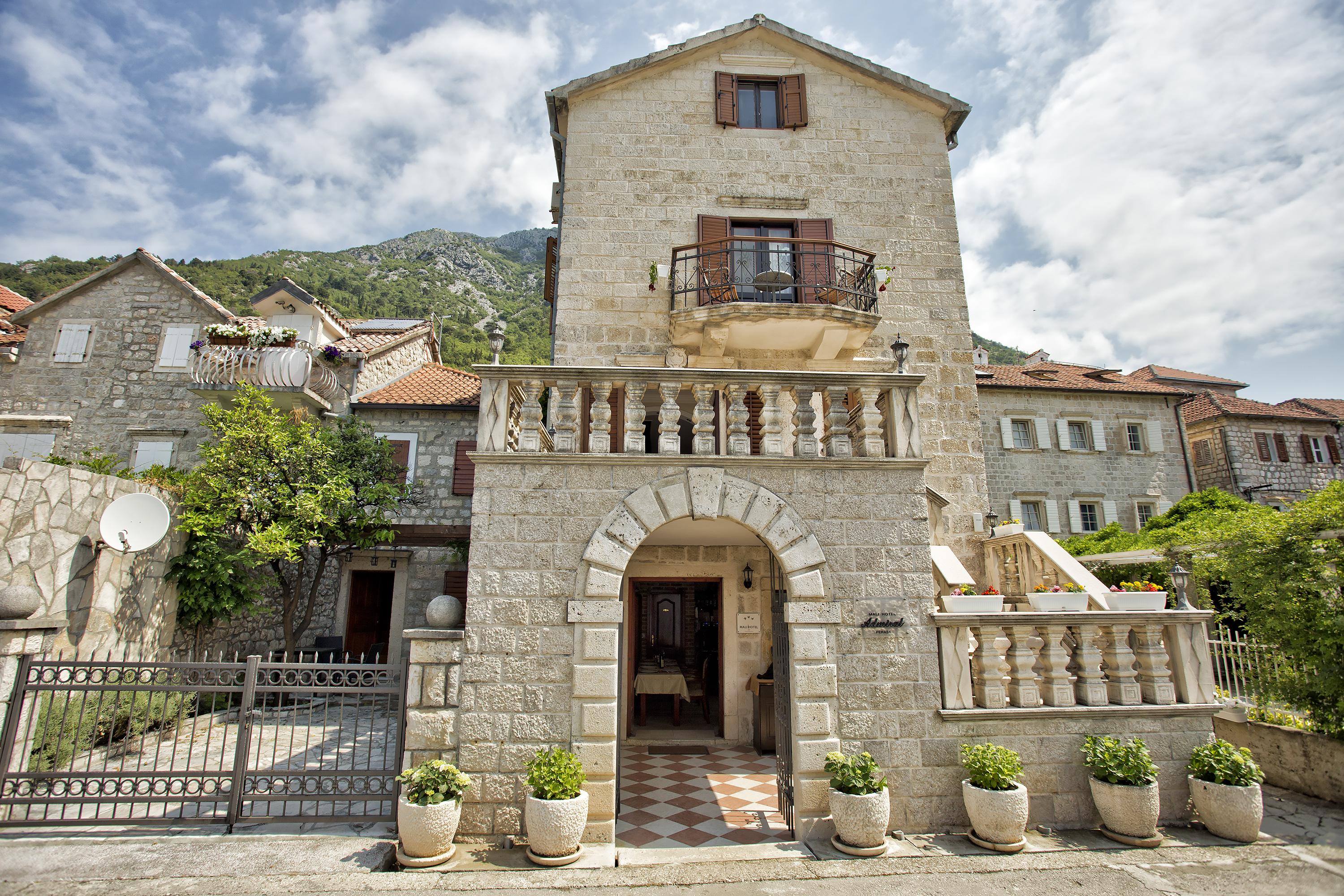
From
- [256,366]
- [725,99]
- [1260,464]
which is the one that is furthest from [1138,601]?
[1260,464]

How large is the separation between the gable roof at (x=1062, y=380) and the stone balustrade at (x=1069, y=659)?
547 inches

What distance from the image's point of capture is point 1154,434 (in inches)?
776

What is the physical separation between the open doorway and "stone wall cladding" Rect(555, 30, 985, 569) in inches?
178

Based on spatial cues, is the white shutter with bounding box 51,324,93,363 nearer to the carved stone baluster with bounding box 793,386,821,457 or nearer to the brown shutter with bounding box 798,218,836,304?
the brown shutter with bounding box 798,218,836,304

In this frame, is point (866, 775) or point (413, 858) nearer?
point (413, 858)

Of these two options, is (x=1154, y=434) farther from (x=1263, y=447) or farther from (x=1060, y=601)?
(x=1060, y=601)

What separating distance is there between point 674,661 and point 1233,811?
1098 centimetres

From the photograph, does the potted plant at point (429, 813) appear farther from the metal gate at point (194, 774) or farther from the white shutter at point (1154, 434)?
the white shutter at point (1154, 434)

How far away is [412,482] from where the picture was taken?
1479 cm

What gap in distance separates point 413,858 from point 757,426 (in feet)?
23.5

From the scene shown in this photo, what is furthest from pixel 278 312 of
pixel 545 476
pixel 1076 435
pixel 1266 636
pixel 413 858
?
pixel 1076 435

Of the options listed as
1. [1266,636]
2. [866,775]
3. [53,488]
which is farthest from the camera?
[53,488]

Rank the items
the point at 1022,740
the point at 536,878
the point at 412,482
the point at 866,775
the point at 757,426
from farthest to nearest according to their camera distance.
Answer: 1. the point at 412,482
2. the point at 757,426
3. the point at 1022,740
4. the point at 866,775
5. the point at 536,878

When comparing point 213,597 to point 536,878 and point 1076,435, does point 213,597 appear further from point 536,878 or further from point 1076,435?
point 1076,435
